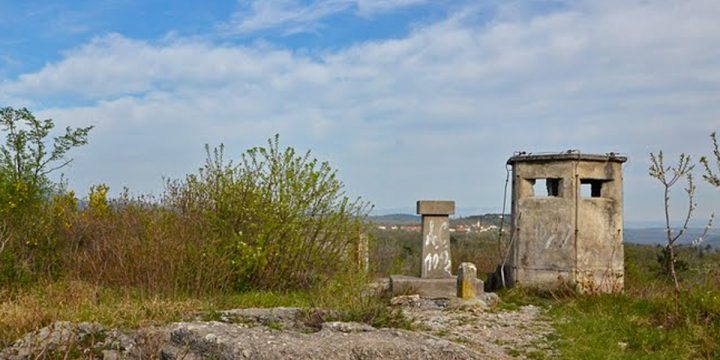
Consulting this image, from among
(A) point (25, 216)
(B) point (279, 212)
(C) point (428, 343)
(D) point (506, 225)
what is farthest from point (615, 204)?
(A) point (25, 216)

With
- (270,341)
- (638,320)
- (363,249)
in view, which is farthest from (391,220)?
(270,341)

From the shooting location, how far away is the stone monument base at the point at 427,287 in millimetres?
12000

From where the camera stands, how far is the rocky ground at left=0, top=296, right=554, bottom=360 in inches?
258

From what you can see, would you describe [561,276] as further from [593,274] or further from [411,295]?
[411,295]

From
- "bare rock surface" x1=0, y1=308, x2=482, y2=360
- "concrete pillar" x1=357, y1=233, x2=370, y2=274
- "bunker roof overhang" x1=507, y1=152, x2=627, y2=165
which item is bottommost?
"bare rock surface" x1=0, y1=308, x2=482, y2=360

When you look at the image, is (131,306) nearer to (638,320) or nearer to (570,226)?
(638,320)

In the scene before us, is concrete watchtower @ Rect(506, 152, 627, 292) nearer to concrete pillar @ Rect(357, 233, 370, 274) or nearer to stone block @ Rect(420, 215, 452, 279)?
stone block @ Rect(420, 215, 452, 279)

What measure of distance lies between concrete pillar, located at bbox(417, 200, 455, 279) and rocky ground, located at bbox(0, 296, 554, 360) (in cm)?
358

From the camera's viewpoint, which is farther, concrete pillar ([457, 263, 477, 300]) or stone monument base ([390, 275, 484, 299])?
stone monument base ([390, 275, 484, 299])

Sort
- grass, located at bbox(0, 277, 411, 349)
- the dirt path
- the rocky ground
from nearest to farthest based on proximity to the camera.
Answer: the rocky ground, grass, located at bbox(0, 277, 411, 349), the dirt path

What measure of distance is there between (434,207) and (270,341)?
608cm

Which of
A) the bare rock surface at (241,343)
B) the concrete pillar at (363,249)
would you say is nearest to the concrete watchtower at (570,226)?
the concrete pillar at (363,249)

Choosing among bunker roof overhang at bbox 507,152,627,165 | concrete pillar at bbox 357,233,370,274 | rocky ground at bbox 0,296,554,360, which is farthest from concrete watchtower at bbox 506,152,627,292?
rocky ground at bbox 0,296,554,360

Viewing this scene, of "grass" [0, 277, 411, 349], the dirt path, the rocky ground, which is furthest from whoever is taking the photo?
the dirt path
